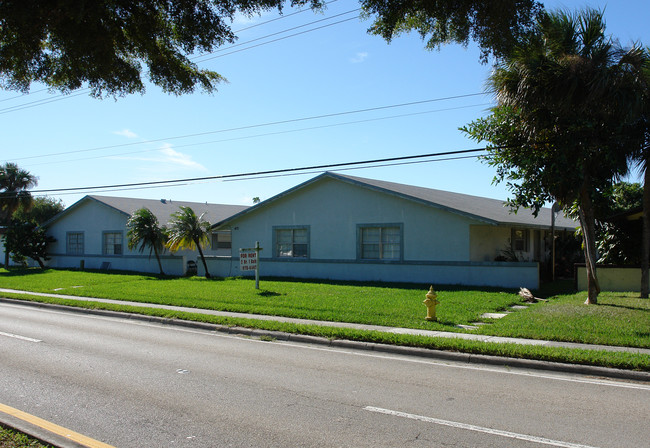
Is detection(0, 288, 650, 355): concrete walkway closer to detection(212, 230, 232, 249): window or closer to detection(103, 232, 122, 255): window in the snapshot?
detection(212, 230, 232, 249): window

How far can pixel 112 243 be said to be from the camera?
34.2 metres

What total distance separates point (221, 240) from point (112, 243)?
685cm

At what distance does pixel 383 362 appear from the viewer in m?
9.22

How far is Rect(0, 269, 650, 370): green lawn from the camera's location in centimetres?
991

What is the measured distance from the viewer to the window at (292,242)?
83.6ft

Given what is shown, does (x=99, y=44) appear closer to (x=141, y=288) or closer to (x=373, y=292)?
(x=373, y=292)

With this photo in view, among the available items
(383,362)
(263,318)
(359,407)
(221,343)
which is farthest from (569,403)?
(263,318)

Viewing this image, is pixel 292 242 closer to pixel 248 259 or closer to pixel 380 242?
pixel 380 242

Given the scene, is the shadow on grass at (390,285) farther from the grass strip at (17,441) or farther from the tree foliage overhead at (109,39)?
the grass strip at (17,441)

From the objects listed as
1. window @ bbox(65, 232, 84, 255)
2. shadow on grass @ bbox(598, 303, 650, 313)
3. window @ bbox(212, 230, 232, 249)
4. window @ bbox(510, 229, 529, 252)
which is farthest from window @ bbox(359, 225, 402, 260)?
window @ bbox(65, 232, 84, 255)

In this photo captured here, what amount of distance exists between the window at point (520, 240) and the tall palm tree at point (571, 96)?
436 inches

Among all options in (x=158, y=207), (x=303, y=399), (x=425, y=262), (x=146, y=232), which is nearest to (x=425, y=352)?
(x=303, y=399)

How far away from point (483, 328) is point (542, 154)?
17.3 ft

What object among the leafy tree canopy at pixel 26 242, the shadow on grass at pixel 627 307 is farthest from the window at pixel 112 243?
the shadow on grass at pixel 627 307
